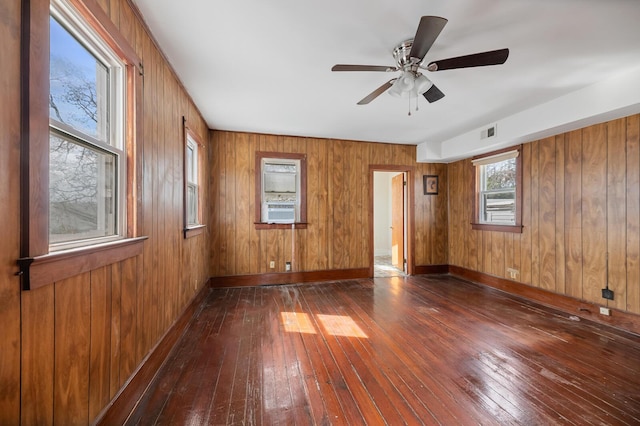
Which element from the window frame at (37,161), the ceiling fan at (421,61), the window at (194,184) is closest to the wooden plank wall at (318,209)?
the window at (194,184)

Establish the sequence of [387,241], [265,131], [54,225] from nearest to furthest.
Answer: [54,225]
[265,131]
[387,241]

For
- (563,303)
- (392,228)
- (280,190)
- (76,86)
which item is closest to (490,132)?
(563,303)

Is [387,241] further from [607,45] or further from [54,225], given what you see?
[54,225]

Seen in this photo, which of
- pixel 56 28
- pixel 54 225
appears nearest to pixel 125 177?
pixel 54 225

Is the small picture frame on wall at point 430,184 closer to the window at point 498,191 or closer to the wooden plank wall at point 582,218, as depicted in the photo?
the window at point 498,191

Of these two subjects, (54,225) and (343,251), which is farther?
(343,251)

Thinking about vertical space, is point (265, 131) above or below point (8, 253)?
above

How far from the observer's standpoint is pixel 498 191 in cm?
431

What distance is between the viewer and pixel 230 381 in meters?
1.92

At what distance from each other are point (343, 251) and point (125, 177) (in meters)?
3.68

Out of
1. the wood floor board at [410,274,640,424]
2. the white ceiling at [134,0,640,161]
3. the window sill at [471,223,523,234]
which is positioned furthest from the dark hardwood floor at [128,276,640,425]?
the white ceiling at [134,0,640,161]

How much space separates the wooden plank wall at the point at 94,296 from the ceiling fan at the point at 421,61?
152cm

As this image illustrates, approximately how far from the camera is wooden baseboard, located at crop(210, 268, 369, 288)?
4.29 m

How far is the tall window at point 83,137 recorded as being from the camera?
1158 millimetres
